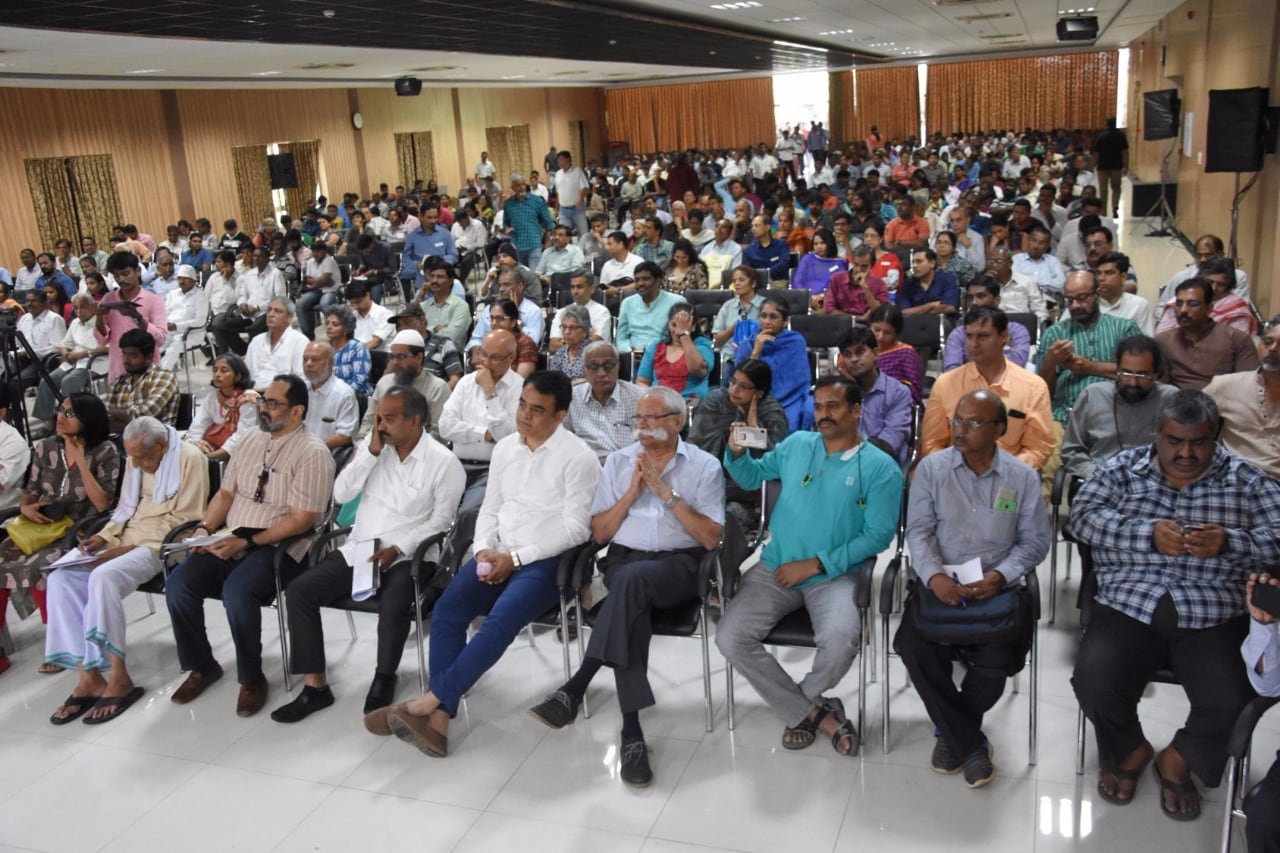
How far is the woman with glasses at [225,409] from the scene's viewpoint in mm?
5418

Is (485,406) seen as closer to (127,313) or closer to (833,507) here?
(833,507)

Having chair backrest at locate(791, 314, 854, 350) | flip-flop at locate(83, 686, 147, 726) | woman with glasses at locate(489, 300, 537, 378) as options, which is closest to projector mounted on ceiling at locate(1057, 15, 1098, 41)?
chair backrest at locate(791, 314, 854, 350)

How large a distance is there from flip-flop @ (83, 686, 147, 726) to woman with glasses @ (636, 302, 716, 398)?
282 cm

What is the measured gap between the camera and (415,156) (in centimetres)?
2438

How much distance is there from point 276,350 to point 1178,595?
17.8 feet

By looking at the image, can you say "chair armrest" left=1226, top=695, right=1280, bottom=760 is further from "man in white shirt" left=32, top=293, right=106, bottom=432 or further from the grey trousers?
"man in white shirt" left=32, top=293, right=106, bottom=432

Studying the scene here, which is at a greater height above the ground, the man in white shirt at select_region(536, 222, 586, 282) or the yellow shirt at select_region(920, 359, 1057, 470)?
the man in white shirt at select_region(536, 222, 586, 282)

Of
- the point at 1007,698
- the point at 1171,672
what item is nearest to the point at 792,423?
the point at 1007,698

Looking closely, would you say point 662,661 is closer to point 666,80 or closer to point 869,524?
point 869,524

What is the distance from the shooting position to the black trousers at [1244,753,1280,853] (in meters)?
2.59

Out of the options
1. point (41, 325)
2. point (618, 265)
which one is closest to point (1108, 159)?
point (618, 265)

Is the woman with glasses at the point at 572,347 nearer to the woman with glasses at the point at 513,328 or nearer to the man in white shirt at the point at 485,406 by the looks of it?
the woman with glasses at the point at 513,328

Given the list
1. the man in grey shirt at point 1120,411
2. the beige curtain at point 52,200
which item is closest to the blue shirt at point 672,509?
the man in grey shirt at point 1120,411

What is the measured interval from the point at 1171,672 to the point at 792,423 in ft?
7.69
